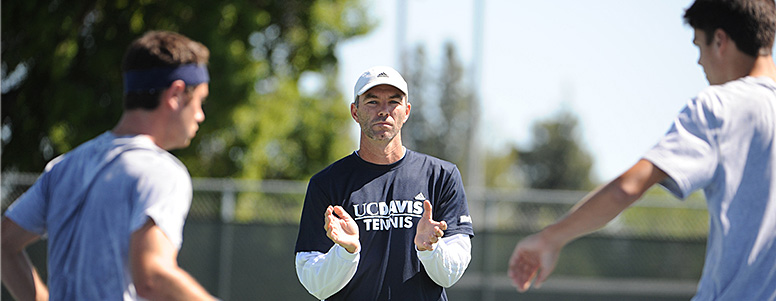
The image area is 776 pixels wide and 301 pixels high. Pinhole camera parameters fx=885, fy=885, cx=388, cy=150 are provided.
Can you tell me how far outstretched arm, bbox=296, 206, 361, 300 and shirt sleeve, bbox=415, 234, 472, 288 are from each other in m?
0.32

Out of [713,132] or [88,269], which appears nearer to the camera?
[713,132]

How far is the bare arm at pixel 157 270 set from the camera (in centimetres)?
278

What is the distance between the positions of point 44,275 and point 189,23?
5.01m

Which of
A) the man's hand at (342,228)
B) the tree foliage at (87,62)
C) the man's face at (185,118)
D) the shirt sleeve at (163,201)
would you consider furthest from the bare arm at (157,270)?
the tree foliage at (87,62)

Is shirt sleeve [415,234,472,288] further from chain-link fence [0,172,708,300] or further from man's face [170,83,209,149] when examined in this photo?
chain-link fence [0,172,708,300]

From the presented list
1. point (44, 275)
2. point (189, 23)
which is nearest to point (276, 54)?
point (189, 23)

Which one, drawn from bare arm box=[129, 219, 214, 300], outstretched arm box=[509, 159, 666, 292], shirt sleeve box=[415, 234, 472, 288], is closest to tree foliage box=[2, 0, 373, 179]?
shirt sleeve box=[415, 234, 472, 288]

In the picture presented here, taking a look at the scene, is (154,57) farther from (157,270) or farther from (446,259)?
(446,259)

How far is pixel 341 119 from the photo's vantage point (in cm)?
3045

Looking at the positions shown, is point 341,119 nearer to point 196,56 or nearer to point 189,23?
point 189,23

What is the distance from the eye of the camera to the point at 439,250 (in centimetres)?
386

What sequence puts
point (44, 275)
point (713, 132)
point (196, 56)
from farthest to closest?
point (44, 275), point (196, 56), point (713, 132)

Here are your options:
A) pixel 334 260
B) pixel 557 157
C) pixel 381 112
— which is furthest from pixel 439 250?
pixel 557 157

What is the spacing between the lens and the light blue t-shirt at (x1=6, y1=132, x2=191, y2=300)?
9.53 feet
